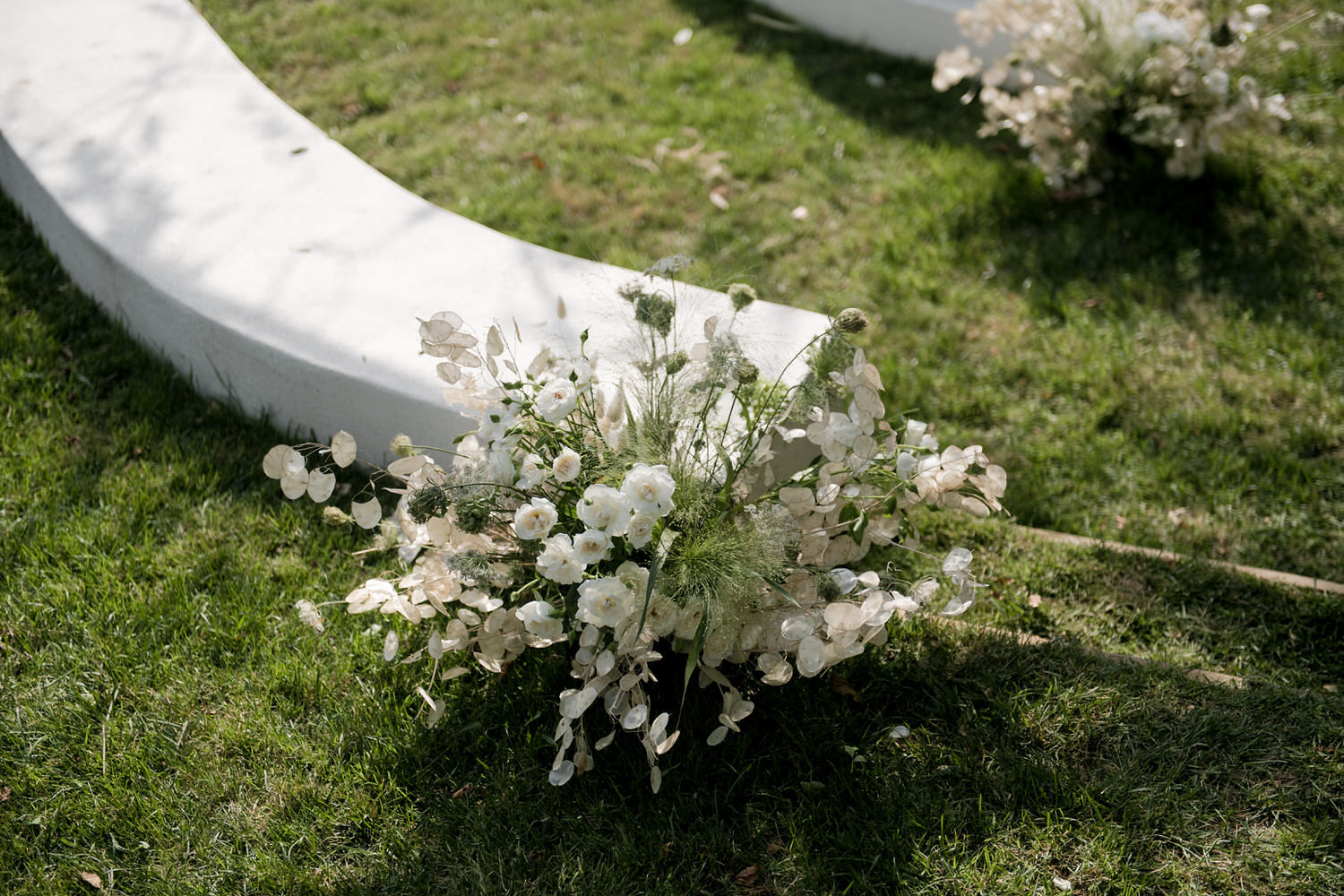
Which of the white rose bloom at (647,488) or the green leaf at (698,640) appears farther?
the green leaf at (698,640)

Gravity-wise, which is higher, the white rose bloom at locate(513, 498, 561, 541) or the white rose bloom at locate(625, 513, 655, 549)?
the white rose bloom at locate(625, 513, 655, 549)

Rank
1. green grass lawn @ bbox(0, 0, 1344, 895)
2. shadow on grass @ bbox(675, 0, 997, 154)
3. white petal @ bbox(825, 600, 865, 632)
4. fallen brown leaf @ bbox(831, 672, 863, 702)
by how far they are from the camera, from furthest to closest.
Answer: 1. shadow on grass @ bbox(675, 0, 997, 154)
2. fallen brown leaf @ bbox(831, 672, 863, 702)
3. green grass lawn @ bbox(0, 0, 1344, 895)
4. white petal @ bbox(825, 600, 865, 632)

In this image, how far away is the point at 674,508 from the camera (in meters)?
2.09

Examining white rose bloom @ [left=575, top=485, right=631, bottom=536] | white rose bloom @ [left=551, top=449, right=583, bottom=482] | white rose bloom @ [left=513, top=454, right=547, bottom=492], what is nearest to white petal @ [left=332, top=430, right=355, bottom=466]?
white rose bloom @ [left=513, top=454, right=547, bottom=492]

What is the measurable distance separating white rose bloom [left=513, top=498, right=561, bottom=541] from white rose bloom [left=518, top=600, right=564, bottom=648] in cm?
18

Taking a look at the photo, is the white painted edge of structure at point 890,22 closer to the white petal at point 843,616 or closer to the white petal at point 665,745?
the white petal at point 843,616

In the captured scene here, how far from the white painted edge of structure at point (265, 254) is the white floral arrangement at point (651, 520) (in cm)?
22

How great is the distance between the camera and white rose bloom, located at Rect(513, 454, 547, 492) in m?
2.03

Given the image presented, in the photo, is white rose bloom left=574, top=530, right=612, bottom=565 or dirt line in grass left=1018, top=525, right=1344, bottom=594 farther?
dirt line in grass left=1018, top=525, right=1344, bottom=594

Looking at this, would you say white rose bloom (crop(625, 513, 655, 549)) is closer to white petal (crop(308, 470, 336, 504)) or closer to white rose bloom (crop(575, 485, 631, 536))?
white rose bloom (crop(575, 485, 631, 536))

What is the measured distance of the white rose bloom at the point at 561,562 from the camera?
189 cm

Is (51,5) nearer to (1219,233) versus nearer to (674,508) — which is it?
(674,508)

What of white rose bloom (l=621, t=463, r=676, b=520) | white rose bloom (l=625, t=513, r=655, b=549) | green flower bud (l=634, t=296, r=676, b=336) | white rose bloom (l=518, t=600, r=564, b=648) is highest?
green flower bud (l=634, t=296, r=676, b=336)

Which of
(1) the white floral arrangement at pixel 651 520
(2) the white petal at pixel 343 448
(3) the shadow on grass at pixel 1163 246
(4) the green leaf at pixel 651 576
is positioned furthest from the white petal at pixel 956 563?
(3) the shadow on grass at pixel 1163 246
